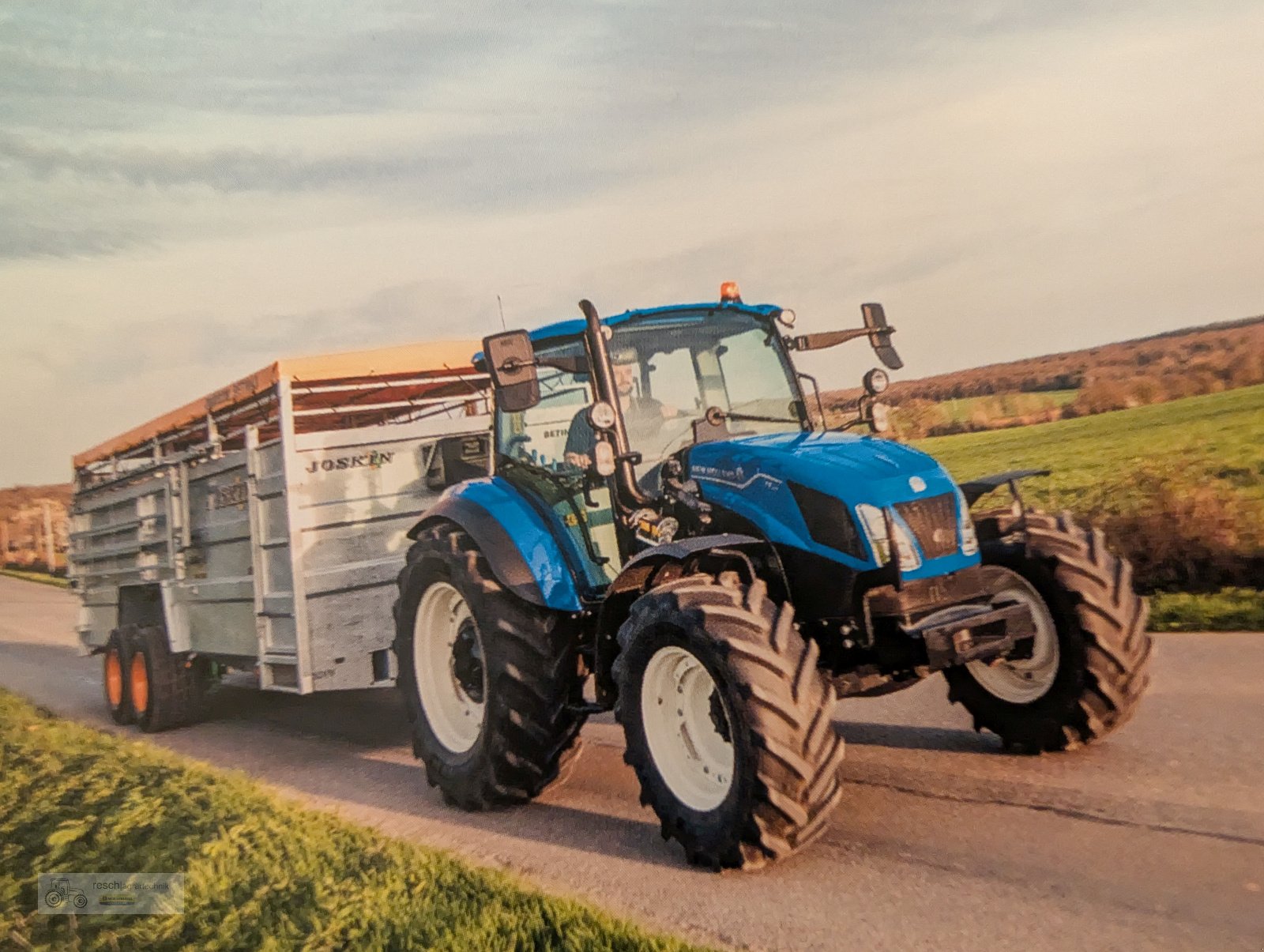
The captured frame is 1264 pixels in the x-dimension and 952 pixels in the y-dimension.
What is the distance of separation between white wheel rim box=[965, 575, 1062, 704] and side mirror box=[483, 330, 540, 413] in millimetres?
2364

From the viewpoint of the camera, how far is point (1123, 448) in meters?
16.7

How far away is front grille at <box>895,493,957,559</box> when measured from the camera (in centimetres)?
496

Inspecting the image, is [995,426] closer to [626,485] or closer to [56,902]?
[626,485]

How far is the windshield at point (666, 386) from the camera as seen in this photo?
581 cm

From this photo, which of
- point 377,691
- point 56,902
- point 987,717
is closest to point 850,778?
point 987,717

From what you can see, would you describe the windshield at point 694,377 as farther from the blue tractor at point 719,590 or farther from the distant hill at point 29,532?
the distant hill at point 29,532

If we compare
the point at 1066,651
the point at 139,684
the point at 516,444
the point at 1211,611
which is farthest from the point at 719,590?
the point at 139,684

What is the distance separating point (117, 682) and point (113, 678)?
0.40 ft

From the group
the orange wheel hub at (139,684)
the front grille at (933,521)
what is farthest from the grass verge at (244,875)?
the orange wheel hub at (139,684)

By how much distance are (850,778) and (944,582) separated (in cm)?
110

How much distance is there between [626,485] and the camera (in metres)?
5.49

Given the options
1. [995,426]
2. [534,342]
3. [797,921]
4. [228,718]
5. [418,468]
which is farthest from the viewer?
[995,426]

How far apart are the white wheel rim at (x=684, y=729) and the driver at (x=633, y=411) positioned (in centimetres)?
122

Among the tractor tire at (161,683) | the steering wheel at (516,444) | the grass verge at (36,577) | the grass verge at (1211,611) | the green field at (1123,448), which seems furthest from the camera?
the grass verge at (36,577)
